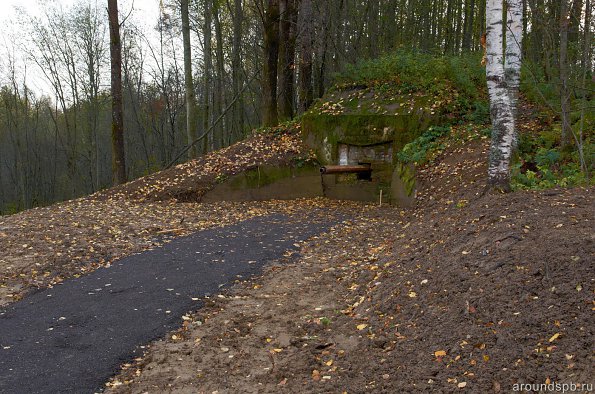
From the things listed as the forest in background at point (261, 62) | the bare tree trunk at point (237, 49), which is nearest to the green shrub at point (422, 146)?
the forest in background at point (261, 62)

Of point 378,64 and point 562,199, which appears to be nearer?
point 562,199

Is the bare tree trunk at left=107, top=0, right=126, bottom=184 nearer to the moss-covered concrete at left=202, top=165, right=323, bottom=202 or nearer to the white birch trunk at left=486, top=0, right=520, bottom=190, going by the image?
the moss-covered concrete at left=202, top=165, right=323, bottom=202

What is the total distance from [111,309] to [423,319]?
11.1 feet

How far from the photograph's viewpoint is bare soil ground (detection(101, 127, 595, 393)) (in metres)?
3.20

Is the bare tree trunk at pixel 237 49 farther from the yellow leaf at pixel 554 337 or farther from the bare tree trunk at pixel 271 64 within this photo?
the yellow leaf at pixel 554 337

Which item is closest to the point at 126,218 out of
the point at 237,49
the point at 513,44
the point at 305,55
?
the point at 513,44

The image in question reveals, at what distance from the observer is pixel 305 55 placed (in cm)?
1530

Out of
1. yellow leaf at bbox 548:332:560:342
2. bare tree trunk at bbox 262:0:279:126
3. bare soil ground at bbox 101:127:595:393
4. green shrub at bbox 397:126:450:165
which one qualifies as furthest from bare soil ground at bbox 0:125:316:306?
yellow leaf at bbox 548:332:560:342

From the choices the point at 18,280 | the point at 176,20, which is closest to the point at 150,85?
the point at 176,20

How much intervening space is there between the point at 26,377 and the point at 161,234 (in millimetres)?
5035

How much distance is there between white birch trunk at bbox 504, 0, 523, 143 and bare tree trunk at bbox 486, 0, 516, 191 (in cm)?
15

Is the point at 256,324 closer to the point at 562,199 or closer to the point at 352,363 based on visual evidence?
the point at 352,363

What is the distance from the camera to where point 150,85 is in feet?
103

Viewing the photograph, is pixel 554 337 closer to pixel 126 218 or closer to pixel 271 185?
pixel 126 218
